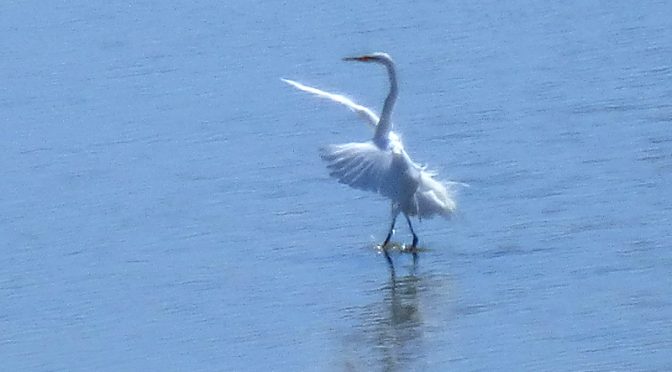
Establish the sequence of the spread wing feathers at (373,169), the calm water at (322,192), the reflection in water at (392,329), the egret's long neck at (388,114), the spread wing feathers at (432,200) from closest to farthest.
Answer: the reflection in water at (392,329), the calm water at (322,192), the spread wing feathers at (373,169), the spread wing feathers at (432,200), the egret's long neck at (388,114)

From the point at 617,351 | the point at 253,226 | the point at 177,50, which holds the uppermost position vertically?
the point at 617,351

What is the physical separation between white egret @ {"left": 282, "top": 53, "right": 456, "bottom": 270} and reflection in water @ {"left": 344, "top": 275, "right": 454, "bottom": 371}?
0.53m

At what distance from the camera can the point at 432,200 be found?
33.2ft

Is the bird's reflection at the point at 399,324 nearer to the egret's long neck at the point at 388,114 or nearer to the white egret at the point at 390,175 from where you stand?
the white egret at the point at 390,175

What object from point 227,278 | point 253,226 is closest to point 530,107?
point 253,226

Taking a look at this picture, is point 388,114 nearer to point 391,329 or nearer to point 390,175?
point 390,175

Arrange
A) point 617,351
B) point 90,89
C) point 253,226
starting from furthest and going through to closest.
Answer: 1. point 90,89
2. point 253,226
3. point 617,351

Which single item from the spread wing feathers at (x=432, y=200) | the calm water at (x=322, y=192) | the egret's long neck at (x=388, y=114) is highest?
the egret's long neck at (x=388, y=114)

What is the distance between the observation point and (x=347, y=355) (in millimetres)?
8430

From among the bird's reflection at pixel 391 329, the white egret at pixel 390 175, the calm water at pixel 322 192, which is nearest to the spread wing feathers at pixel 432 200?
the white egret at pixel 390 175

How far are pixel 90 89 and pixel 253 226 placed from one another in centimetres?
439

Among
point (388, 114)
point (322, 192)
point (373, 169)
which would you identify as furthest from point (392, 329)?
point (322, 192)

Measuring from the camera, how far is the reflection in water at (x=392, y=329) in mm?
8234

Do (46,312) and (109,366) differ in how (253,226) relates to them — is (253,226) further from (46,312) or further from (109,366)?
(109,366)
